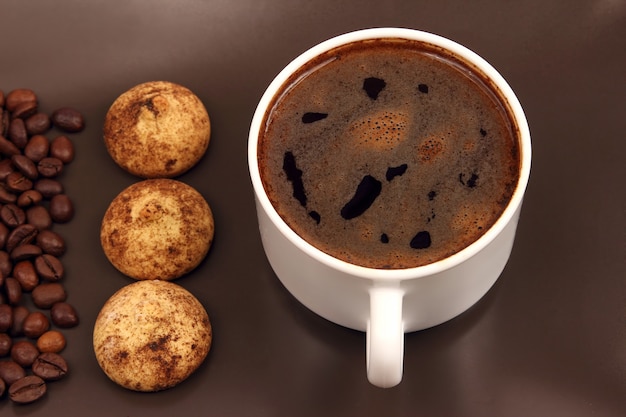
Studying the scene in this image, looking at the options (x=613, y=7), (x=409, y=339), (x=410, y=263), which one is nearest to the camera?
(x=410, y=263)

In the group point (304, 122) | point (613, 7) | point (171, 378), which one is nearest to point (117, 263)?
point (171, 378)

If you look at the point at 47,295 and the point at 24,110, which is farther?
the point at 24,110

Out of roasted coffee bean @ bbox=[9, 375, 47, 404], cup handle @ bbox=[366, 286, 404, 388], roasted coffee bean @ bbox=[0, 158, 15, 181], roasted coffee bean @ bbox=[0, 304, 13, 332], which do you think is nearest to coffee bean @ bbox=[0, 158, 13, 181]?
roasted coffee bean @ bbox=[0, 158, 15, 181]

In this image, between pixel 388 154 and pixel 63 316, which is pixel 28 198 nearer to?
pixel 63 316

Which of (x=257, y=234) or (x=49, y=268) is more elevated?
(x=257, y=234)

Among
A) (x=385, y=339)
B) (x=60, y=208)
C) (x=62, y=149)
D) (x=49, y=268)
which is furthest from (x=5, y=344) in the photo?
(x=385, y=339)

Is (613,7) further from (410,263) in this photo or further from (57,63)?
(57,63)

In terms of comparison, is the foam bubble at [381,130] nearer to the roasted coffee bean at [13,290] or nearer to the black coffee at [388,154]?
the black coffee at [388,154]
